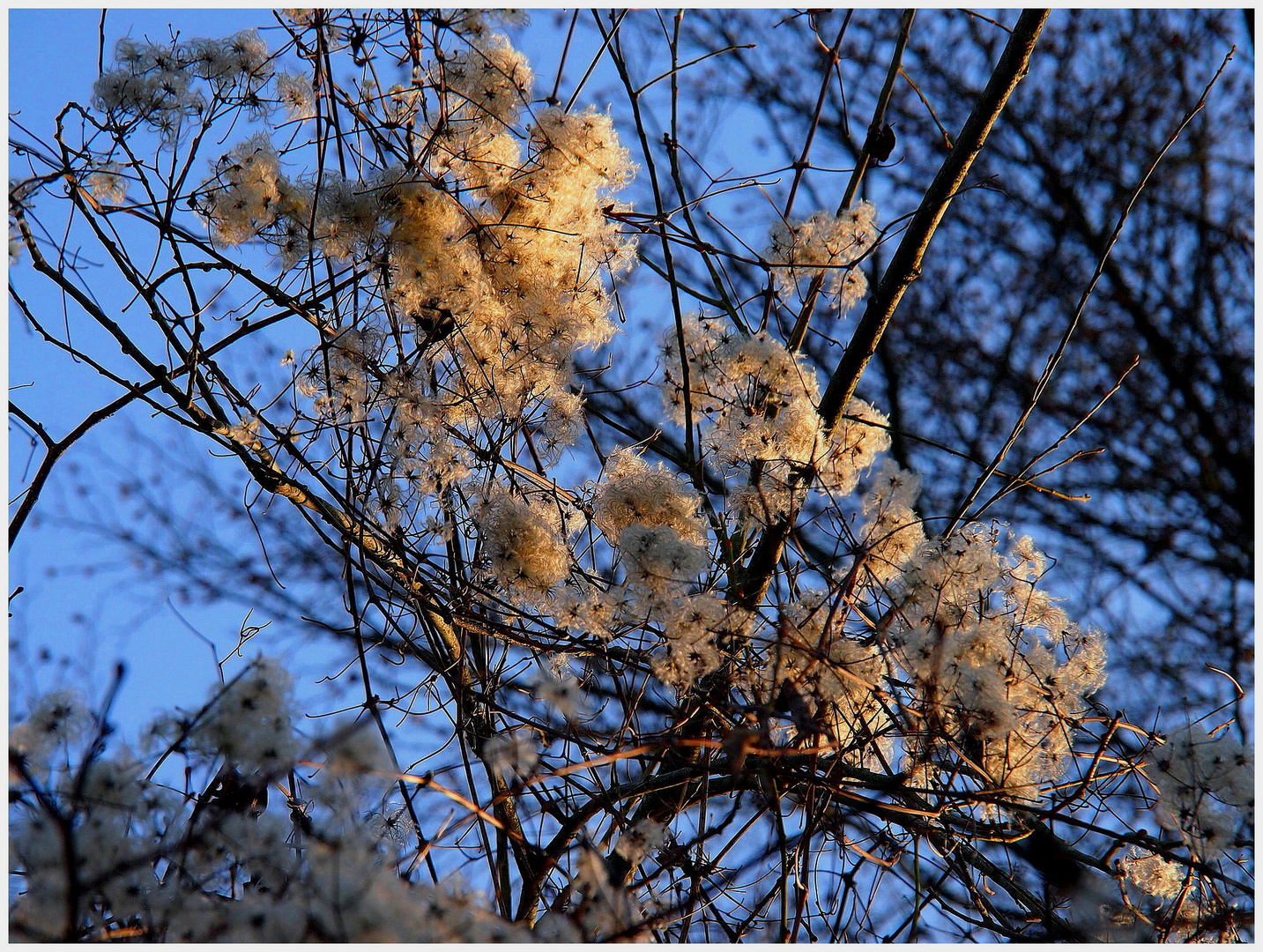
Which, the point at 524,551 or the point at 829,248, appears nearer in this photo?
the point at 524,551

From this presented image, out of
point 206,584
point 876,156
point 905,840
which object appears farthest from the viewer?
point 206,584

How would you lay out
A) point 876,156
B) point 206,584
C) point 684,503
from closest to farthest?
point 684,503 < point 876,156 < point 206,584

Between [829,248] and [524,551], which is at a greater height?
[829,248]

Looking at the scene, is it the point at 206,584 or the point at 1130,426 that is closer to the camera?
the point at 206,584

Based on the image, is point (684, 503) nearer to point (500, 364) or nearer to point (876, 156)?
point (500, 364)

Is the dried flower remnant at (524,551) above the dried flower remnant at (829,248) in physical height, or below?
below

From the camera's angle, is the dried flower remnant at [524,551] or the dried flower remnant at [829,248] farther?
the dried flower remnant at [829,248]

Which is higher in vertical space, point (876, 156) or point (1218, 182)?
point (1218, 182)

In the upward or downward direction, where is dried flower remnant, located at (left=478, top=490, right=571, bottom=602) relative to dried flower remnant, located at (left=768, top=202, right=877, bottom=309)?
downward

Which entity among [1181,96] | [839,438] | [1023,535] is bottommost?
[1023,535]

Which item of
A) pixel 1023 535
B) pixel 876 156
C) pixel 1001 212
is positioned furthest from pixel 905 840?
pixel 1001 212

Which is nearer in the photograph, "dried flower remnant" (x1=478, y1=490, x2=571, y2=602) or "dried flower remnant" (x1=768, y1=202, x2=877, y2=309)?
"dried flower remnant" (x1=478, y1=490, x2=571, y2=602)

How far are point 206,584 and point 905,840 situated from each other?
5.53m

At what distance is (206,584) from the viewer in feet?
21.1
